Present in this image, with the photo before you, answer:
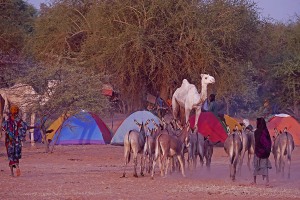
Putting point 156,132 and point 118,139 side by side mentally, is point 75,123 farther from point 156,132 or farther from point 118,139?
→ point 156,132

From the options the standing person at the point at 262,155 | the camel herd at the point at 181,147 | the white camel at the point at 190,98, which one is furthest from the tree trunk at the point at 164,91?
the standing person at the point at 262,155

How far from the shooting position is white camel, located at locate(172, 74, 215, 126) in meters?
28.1

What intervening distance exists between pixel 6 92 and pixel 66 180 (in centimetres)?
1266

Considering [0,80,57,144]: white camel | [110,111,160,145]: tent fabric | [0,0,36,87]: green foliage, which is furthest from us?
[110,111,160,145]: tent fabric

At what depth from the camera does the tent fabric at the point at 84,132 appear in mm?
33812

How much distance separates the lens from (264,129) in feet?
63.3

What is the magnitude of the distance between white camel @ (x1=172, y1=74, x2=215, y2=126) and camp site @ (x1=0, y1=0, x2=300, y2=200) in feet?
0.16

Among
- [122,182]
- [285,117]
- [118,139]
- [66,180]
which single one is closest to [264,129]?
[122,182]

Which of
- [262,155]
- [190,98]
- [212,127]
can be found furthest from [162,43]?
[262,155]

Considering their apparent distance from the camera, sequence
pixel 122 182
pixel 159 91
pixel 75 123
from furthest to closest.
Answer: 1. pixel 159 91
2. pixel 75 123
3. pixel 122 182

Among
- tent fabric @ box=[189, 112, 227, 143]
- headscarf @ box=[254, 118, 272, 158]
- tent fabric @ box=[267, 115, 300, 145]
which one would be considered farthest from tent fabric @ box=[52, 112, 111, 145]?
headscarf @ box=[254, 118, 272, 158]

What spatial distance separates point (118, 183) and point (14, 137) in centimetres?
326

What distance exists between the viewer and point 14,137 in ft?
66.5

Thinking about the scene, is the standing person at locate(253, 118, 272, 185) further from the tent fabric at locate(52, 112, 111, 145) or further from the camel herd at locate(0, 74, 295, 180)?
the tent fabric at locate(52, 112, 111, 145)
